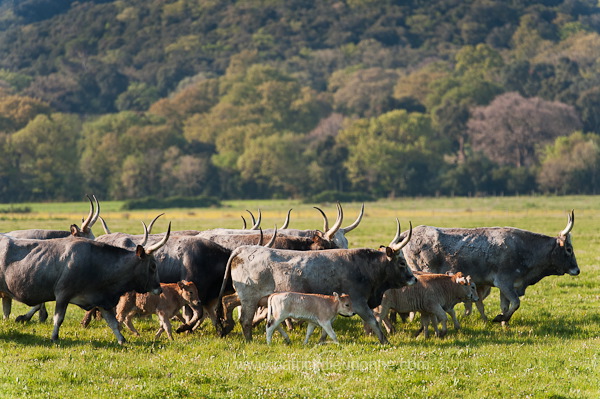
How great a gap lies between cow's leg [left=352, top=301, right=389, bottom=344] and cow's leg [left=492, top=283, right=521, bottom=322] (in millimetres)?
2943

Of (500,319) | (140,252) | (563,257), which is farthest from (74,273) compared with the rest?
(563,257)

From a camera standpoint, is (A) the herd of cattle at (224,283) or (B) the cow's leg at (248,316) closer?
(A) the herd of cattle at (224,283)

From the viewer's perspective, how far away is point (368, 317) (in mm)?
14445

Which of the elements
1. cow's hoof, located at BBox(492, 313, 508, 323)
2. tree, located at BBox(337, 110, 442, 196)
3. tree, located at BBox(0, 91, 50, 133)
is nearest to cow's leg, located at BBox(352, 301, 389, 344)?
cow's hoof, located at BBox(492, 313, 508, 323)

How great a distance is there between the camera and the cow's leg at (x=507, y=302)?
53.1 ft

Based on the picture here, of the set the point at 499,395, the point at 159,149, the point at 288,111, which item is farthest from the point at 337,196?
the point at 499,395

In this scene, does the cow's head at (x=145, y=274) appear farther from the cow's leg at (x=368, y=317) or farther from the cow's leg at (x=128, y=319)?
the cow's leg at (x=368, y=317)

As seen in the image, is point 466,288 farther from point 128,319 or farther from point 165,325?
point 128,319

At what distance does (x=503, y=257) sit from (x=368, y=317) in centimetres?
385

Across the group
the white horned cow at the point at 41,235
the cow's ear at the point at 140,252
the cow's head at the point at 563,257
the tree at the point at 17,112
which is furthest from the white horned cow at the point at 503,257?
the tree at the point at 17,112

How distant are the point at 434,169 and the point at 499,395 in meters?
83.5

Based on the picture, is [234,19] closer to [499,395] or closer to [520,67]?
[520,67]

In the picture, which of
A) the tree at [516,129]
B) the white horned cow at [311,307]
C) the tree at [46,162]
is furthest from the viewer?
the tree at [516,129]

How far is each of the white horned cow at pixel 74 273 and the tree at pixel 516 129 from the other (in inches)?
3468
